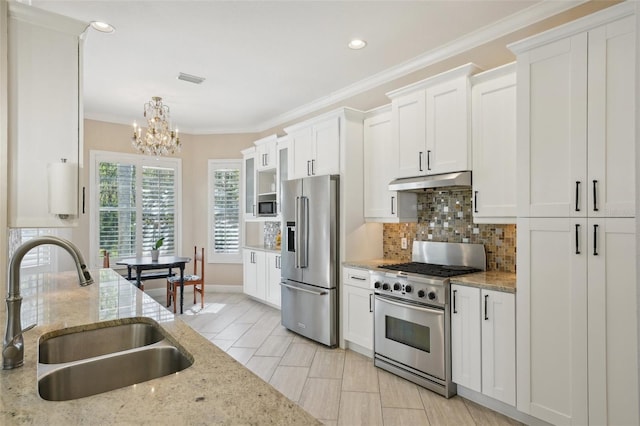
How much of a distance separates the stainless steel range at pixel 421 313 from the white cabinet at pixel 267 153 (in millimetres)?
2679

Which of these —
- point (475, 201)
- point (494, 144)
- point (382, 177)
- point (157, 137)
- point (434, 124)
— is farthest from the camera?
point (157, 137)

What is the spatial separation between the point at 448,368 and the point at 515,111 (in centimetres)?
202

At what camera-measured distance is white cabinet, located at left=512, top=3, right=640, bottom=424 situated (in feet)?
6.68

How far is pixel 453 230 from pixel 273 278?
9.07ft

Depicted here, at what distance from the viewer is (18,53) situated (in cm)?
194

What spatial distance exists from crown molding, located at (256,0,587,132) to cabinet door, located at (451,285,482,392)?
2.16 metres

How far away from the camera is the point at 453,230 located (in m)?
3.45

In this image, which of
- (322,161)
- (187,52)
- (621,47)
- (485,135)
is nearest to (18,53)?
(187,52)

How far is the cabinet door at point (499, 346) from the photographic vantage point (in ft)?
8.20

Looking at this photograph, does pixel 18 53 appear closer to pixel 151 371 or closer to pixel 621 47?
pixel 151 371

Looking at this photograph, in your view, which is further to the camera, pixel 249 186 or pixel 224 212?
pixel 224 212

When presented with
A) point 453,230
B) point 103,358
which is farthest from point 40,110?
point 453,230

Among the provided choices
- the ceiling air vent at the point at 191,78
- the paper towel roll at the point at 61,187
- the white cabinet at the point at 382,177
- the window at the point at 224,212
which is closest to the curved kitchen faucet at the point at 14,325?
the paper towel roll at the point at 61,187

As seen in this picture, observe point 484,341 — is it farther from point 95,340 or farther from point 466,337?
point 95,340
